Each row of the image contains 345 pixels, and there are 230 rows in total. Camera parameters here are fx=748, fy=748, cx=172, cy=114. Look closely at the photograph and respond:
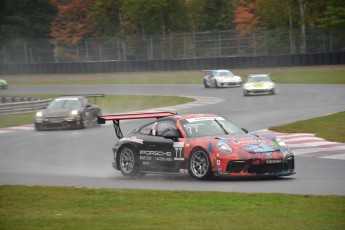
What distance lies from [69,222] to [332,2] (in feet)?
175

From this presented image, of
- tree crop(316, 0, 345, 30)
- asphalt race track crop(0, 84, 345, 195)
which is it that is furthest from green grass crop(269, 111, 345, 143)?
tree crop(316, 0, 345, 30)

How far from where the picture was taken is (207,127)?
42.8 ft

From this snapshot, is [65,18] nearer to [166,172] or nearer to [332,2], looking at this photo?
[332,2]

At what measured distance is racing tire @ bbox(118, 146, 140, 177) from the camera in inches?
532

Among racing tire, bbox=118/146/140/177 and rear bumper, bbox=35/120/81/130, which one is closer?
racing tire, bbox=118/146/140/177

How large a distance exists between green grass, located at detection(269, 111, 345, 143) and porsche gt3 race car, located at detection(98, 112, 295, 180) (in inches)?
208

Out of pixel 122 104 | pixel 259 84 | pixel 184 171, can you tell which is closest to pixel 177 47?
pixel 259 84

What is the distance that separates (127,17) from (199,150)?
52512 millimetres

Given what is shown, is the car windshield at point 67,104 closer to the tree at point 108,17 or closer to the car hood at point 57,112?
the car hood at point 57,112

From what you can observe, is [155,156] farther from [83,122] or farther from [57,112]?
[57,112]

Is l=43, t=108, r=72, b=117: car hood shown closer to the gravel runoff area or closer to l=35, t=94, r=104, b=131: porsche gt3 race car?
l=35, t=94, r=104, b=131: porsche gt3 race car

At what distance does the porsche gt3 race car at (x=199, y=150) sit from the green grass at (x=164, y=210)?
5.87 feet

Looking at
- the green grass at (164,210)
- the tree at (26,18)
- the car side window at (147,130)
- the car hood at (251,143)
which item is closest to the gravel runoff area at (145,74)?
the tree at (26,18)

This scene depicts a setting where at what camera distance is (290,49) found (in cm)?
5344
